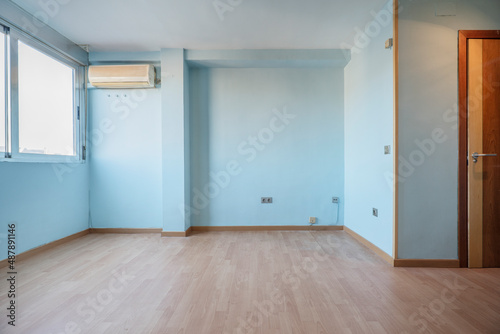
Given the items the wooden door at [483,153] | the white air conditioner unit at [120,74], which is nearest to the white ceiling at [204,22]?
the white air conditioner unit at [120,74]

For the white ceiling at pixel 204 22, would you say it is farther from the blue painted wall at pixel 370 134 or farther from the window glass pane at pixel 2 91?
the window glass pane at pixel 2 91

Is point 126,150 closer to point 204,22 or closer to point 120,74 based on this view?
point 120,74

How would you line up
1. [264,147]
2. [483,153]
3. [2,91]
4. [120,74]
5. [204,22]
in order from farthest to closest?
[264,147] → [120,74] → [204,22] → [2,91] → [483,153]

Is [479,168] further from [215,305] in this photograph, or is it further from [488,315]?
[215,305]

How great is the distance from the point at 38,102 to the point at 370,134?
3836 mm

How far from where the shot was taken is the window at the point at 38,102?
8.89ft

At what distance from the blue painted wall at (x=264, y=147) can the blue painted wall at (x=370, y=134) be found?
0.37m

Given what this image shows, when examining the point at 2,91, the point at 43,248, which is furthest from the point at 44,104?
the point at 43,248

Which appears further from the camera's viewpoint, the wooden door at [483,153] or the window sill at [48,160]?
the window sill at [48,160]

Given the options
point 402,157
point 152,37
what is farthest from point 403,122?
point 152,37

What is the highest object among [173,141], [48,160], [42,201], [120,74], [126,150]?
[120,74]

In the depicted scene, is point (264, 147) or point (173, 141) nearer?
point (173, 141)

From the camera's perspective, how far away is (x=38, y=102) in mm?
3146

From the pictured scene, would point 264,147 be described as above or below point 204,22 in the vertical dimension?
below
